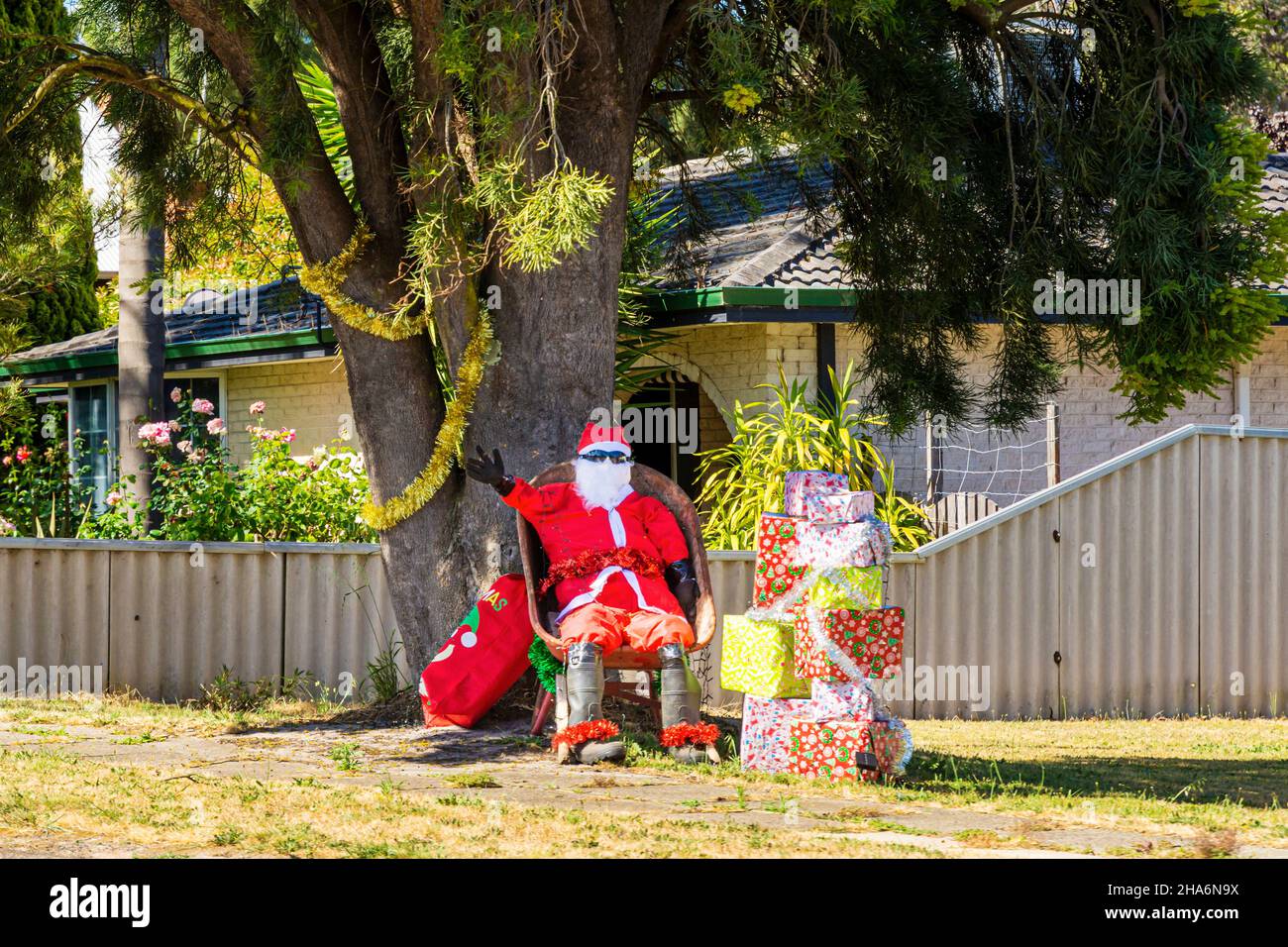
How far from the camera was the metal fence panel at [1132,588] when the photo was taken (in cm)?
1133

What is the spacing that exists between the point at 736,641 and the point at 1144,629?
464 cm

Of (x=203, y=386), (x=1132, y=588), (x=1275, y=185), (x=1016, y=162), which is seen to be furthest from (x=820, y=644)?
(x=203, y=386)

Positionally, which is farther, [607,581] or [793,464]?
[793,464]

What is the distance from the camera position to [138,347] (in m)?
14.8

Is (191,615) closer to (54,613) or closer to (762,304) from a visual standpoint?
(54,613)

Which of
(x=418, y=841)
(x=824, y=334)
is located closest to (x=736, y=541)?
(x=824, y=334)

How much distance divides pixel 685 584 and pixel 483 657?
117 cm

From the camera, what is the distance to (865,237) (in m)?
10.5

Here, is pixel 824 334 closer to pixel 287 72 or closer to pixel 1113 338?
pixel 1113 338

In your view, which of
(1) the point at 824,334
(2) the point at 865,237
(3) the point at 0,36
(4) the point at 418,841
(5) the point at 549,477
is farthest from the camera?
(1) the point at 824,334

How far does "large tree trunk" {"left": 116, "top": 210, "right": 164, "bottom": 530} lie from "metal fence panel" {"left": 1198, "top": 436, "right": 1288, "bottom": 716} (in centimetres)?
854

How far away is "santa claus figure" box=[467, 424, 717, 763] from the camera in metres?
7.89

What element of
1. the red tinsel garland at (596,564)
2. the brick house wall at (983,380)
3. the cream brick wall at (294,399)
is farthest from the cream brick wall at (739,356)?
the red tinsel garland at (596,564)

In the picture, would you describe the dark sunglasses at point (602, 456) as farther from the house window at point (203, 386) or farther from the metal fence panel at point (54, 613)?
the house window at point (203, 386)
